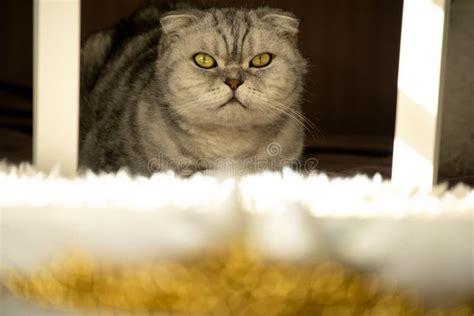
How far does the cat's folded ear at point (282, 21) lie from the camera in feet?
4.78

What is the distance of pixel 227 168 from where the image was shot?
138cm

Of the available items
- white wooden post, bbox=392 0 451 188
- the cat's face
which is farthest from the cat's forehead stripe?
white wooden post, bbox=392 0 451 188

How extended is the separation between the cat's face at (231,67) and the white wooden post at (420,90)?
453 mm

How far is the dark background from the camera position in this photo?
211 centimetres

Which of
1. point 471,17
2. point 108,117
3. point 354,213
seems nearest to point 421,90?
point 354,213

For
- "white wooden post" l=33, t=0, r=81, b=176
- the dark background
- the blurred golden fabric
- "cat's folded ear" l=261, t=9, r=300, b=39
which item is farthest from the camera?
the dark background

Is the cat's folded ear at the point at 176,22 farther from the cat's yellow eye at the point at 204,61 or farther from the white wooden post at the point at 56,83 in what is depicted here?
the white wooden post at the point at 56,83

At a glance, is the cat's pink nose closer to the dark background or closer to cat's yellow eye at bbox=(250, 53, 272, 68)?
cat's yellow eye at bbox=(250, 53, 272, 68)

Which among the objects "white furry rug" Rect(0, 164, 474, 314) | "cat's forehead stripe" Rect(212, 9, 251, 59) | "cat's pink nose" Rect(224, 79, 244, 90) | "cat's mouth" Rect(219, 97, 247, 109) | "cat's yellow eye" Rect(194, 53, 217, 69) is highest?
"cat's forehead stripe" Rect(212, 9, 251, 59)

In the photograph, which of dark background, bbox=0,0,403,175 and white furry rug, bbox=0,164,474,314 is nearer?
white furry rug, bbox=0,164,474,314

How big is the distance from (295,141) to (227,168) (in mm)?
238

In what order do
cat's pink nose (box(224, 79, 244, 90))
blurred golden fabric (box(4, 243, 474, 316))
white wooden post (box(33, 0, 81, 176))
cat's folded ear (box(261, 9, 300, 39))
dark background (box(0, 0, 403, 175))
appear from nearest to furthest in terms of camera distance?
1. blurred golden fabric (box(4, 243, 474, 316))
2. white wooden post (box(33, 0, 81, 176))
3. cat's pink nose (box(224, 79, 244, 90))
4. cat's folded ear (box(261, 9, 300, 39))
5. dark background (box(0, 0, 403, 175))

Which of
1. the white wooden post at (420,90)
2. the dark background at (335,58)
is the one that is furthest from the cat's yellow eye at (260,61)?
the dark background at (335,58)

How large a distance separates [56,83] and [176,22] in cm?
55
